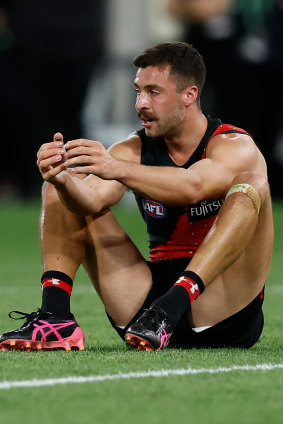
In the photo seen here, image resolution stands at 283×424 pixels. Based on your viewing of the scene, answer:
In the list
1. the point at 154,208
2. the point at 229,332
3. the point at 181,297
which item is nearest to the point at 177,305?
the point at 181,297

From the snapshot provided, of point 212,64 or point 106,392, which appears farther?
point 212,64

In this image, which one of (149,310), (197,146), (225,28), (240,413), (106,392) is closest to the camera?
(240,413)

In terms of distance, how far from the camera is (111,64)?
534 inches

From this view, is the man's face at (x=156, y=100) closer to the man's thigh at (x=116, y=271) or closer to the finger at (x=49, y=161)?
the man's thigh at (x=116, y=271)

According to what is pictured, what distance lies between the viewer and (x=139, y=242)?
941 cm

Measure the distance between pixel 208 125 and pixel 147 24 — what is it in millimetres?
9036

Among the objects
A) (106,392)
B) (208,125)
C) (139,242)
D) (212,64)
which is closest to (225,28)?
(212,64)

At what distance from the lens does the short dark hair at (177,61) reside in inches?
181

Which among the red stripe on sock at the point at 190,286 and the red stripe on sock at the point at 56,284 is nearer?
the red stripe on sock at the point at 190,286

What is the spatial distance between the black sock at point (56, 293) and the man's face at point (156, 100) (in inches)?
27.4

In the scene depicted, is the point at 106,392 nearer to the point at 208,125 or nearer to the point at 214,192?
the point at 214,192

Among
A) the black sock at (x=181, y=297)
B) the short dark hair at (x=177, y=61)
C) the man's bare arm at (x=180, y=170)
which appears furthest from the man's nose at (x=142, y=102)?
the black sock at (x=181, y=297)

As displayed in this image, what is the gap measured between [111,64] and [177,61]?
9.05 meters

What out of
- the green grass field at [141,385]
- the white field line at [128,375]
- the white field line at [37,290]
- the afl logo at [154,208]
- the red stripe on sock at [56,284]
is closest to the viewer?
the green grass field at [141,385]
